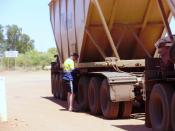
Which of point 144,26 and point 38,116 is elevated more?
point 144,26

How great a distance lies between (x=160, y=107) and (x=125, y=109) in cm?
289

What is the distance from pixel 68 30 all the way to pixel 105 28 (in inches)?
166

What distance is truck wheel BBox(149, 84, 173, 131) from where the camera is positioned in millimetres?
9195

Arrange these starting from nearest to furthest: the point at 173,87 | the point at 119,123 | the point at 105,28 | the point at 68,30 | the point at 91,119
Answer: the point at 173,87 < the point at 119,123 < the point at 91,119 < the point at 105,28 < the point at 68,30

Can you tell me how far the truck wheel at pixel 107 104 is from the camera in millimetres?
12484

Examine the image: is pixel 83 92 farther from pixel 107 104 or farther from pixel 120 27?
pixel 107 104

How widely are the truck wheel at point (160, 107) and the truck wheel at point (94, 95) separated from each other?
3719 millimetres

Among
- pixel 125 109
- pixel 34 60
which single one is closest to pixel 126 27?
pixel 125 109

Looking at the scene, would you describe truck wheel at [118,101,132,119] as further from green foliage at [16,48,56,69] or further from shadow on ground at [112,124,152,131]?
green foliage at [16,48,56,69]

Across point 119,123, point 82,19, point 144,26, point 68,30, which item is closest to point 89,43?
point 82,19

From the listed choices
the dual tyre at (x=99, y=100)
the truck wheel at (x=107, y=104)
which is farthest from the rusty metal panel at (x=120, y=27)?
the truck wheel at (x=107, y=104)

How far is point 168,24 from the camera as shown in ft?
31.8

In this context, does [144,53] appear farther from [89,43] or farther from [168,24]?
[168,24]

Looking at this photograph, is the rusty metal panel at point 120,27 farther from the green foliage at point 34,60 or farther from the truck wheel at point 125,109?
the green foliage at point 34,60
